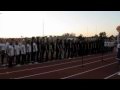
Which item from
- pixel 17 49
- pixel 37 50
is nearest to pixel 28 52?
pixel 37 50

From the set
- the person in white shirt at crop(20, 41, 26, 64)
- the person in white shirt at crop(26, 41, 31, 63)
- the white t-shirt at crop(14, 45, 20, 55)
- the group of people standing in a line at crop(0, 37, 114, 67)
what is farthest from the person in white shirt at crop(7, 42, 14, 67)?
the person in white shirt at crop(26, 41, 31, 63)

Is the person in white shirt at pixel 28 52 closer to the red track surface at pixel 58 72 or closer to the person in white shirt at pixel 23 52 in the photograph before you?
the person in white shirt at pixel 23 52

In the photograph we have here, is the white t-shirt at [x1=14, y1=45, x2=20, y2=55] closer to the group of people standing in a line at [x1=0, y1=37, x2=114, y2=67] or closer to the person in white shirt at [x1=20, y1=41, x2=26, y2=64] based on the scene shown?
the group of people standing in a line at [x1=0, y1=37, x2=114, y2=67]

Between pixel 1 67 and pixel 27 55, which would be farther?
pixel 27 55

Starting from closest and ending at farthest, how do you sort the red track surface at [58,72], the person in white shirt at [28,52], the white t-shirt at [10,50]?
the red track surface at [58,72] → the white t-shirt at [10,50] → the person in white shirt at [28,52]

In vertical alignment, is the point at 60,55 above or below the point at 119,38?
below

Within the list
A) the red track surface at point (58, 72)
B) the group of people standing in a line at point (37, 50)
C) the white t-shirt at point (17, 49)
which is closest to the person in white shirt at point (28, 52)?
the group of people standing in a line at point (37, 50)

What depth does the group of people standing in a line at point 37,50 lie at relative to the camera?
13.2 metres

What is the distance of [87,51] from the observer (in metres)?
22.8
